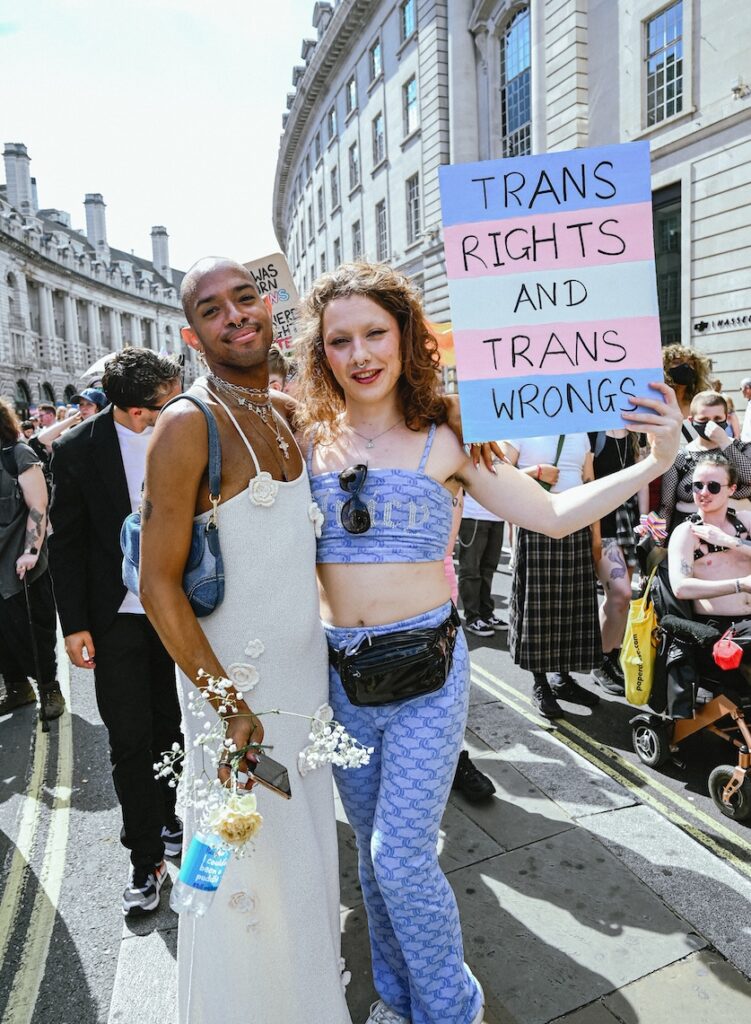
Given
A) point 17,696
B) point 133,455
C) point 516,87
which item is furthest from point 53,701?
point 516,87

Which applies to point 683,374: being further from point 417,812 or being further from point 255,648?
point 255,648

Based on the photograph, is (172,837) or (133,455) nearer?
(133,455)

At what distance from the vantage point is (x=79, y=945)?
8.77 feet

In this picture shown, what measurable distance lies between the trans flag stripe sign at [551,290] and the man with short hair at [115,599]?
150 centimetres

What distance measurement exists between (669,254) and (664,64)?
3.54 metres

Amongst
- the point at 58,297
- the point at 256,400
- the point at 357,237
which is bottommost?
the point at 256,400

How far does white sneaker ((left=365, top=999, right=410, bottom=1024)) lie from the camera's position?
81.0 inches

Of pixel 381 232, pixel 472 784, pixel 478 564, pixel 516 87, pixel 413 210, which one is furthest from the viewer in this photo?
pixel 381 232

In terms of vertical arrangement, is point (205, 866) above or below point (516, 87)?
below

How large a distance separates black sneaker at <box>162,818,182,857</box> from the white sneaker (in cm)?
133

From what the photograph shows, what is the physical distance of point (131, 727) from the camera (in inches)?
111

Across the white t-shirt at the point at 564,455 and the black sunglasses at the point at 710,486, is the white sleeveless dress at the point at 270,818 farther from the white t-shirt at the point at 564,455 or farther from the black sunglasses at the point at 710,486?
the white t-shirt at the point at 564,455

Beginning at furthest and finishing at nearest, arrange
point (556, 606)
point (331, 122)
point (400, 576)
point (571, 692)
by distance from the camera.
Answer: point (331, 122) → point (571, 692) → point (556, 606) → point (400, 576)

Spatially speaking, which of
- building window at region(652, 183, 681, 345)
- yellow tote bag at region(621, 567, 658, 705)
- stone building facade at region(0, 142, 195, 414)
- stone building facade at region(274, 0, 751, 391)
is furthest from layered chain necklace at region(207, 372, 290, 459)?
stone building facade at region(0, 142, 195, 414)
